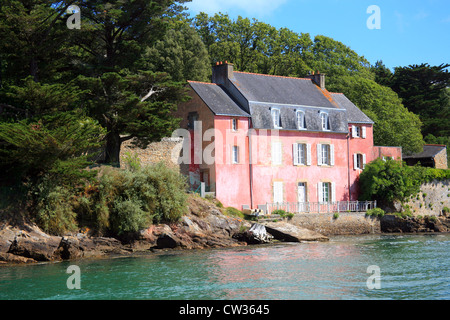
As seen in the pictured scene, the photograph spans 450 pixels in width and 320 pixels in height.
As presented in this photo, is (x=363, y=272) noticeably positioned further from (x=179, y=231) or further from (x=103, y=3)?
(x=103, y=3)

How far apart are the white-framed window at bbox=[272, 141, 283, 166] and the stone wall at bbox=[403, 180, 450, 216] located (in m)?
9.73

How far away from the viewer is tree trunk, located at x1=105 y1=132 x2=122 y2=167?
28.6 metres

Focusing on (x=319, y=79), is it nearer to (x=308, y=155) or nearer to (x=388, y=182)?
(x=308, y=155)

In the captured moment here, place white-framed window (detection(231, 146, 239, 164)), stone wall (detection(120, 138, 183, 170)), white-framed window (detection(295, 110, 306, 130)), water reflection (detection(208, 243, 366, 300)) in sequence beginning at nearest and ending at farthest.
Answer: water reflection (detection(208, 243, 366, 300)), stone wall (detection(120, 138, 183, 170)), white-framed window (detection(231, 146, 239, 164)), white-framed window (detection(295, 110, 306, 130))

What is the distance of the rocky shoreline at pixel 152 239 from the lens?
73.5ft

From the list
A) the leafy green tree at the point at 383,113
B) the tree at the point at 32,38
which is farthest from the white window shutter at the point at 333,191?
the tree at the point at 32,38

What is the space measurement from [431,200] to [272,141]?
13.4 metres

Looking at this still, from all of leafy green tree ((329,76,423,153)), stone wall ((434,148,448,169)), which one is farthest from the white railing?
stone wall ((434,148,448,169))

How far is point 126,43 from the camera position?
28.8 meters

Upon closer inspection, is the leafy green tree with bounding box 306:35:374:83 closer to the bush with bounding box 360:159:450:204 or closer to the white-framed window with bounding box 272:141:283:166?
the bush with bounding box 360:159:450:204

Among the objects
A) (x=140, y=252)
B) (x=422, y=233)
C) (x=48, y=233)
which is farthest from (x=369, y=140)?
(x=48, y=233)

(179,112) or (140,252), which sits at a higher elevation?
(179,112)
